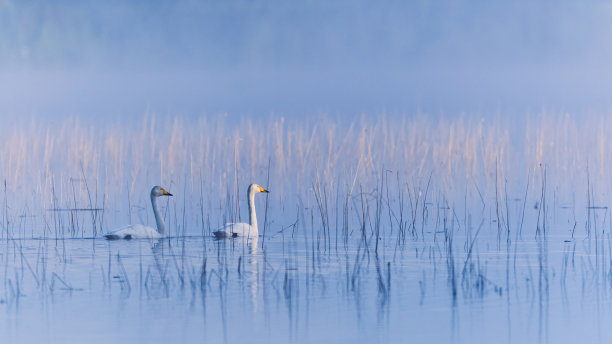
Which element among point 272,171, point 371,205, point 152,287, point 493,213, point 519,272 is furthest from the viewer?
point 272,171

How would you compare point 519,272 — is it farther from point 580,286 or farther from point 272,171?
point 272,171

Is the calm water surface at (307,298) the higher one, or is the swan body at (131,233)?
the swan body at (131,233)

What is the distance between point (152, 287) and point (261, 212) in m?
5.91

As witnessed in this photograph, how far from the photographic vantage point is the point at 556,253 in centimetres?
812

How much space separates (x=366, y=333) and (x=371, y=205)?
26.2 feet

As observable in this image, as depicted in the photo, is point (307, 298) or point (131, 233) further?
point (131, 233)

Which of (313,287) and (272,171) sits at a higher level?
(272,171)

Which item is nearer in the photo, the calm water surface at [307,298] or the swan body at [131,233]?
the calm water surface at [307,298]

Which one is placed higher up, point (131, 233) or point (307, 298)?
point (131, 233)

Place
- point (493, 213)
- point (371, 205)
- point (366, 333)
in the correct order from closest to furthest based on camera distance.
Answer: point (366, 333)
point (493, 213)
point (371, 205)

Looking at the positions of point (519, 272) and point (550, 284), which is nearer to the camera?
point (550, 284)

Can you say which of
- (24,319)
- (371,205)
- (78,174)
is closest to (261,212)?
(371,205)

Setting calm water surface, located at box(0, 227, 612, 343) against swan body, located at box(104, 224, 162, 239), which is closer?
calm water surface, located at box(0, 227, 612, 343)

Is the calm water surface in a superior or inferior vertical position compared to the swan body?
inferior
